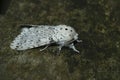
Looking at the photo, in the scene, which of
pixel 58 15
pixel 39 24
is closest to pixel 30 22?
pixel 39 24

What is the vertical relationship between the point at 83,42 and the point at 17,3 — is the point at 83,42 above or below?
below

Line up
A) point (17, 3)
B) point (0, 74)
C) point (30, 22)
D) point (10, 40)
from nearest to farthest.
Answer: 1. point (0, 74)
2. point (10, 40)
3. point (30, 22)
4. point (17, 3)

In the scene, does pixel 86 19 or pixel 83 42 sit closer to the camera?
pixel 83 42

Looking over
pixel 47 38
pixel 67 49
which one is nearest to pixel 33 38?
pixel 47 38

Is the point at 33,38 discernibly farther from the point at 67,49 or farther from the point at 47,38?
the point at 67,49

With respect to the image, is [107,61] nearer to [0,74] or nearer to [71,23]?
[71,23]
